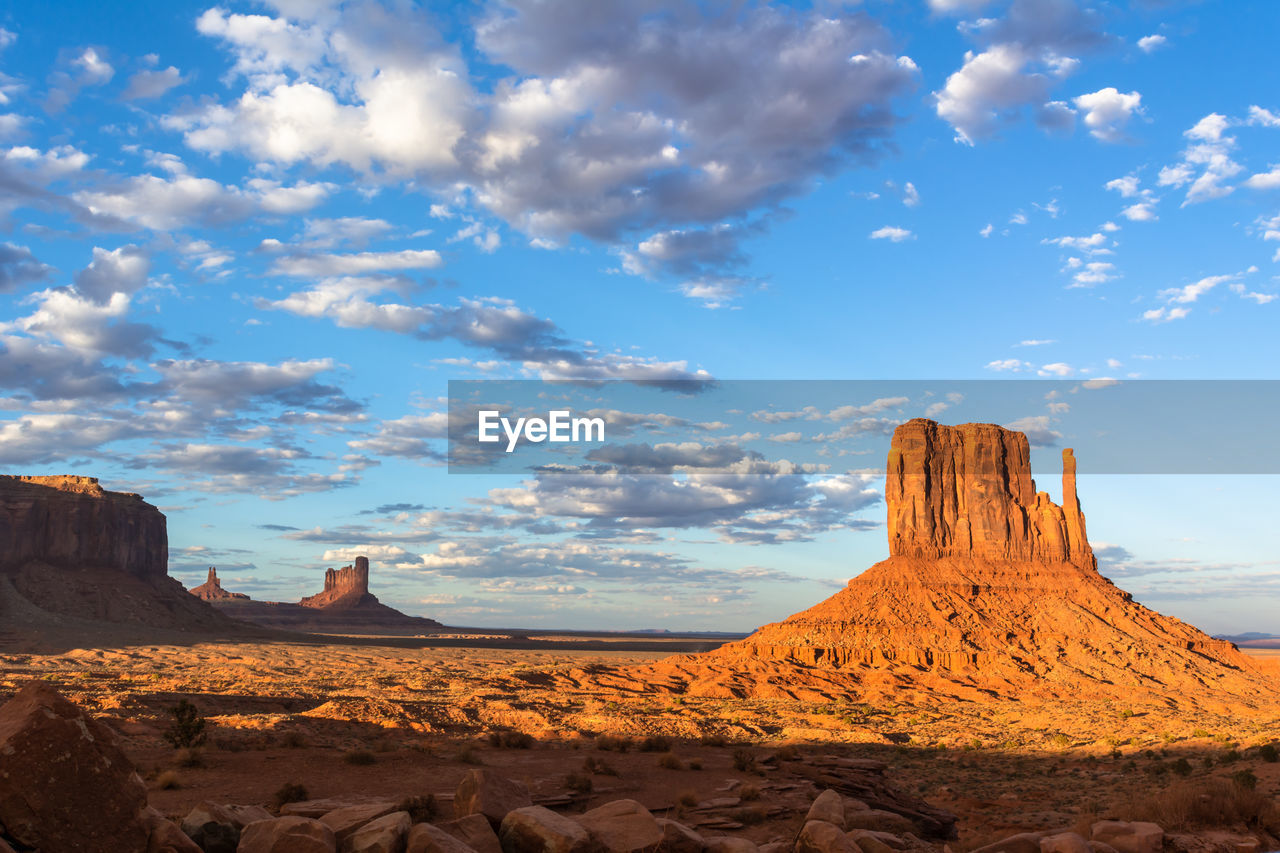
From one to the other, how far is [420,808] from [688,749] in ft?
63.7

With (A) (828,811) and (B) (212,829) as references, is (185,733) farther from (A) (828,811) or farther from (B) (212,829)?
(A) (828,811)

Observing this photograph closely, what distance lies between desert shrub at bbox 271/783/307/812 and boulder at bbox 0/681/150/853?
30.4 feet

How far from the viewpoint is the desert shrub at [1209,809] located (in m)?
17.1

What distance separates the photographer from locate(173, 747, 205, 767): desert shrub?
21.8 metres

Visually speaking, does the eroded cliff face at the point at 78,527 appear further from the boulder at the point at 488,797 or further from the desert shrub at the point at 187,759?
the boulder at the point at 488,797

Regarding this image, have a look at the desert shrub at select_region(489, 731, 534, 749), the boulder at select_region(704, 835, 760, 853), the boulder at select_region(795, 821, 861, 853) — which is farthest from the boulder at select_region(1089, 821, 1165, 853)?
the desert shrub at select_region(489, 731, 534, 749)

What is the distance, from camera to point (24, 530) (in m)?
127

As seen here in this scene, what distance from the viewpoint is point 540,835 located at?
1163cm

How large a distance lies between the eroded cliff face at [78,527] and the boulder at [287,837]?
474 feet

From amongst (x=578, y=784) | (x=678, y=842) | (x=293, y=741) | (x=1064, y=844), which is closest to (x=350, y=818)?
(x=678, y=842)

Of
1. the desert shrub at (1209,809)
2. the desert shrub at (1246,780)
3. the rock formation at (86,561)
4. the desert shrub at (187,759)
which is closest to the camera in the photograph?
the desert shrub at (1209,809)

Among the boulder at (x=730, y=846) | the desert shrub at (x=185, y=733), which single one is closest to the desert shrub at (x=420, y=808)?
the boulder at (x=730, y=846)

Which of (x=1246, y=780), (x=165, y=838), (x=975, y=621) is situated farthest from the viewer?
(x=975, y=621)

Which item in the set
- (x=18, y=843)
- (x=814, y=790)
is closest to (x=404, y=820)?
(x=18, y=843)
